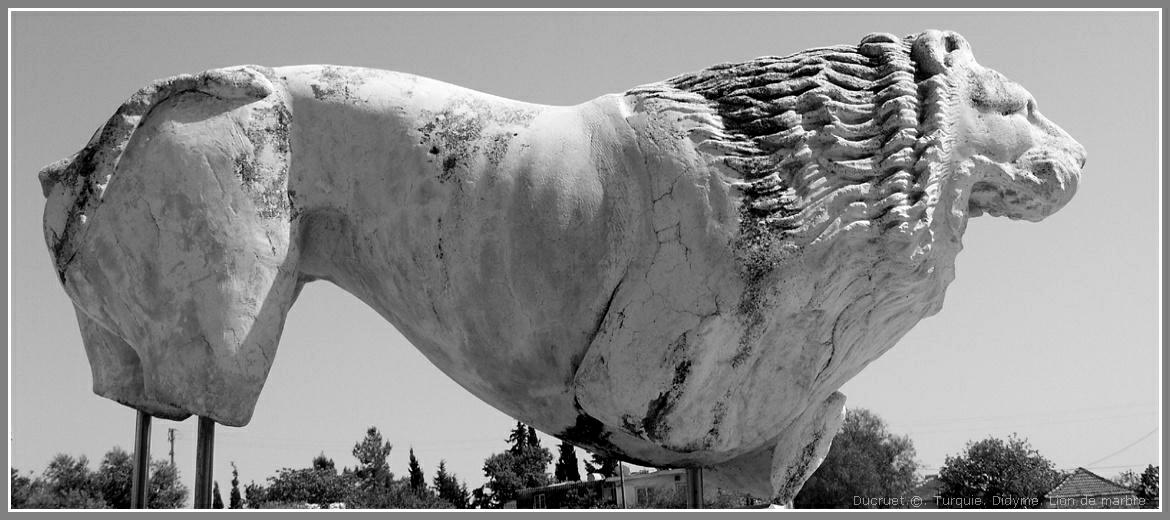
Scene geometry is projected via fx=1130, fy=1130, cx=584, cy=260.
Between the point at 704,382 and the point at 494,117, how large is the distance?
143cm

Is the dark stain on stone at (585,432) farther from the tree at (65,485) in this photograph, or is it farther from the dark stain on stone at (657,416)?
the tree at (65,485)

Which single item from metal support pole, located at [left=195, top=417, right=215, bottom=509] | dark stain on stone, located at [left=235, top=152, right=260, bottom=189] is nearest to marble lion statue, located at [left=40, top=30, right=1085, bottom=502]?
dark stain on stone, located at [left=235, top=152, right=260, bottom=189]

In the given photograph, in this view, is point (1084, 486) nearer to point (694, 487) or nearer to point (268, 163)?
point (694, 487)

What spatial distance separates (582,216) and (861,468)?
27.2 metres

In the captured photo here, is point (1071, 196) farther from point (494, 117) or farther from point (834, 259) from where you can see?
point (494, 117)

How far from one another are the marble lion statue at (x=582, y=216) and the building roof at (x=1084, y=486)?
2152 centimetres

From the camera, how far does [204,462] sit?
470cm

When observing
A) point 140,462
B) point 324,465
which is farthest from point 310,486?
point 140,462

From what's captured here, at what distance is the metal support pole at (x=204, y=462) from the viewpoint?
464 centimetres

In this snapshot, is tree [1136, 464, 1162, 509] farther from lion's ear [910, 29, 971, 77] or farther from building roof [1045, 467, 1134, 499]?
lion's ear [910, 29, 971, 77]

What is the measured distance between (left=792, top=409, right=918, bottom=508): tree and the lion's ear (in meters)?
24.6

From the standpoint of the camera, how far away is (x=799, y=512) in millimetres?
4578

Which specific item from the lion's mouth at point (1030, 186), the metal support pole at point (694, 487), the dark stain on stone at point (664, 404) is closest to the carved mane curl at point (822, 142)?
the lion's mouth at point (1030, 186)

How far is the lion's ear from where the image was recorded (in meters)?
4.73
